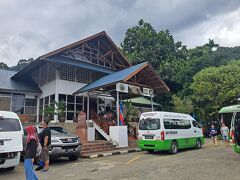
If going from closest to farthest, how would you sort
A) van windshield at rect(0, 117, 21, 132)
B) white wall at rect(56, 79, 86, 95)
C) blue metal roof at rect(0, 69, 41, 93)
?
1. van windshield at rect(0, 117, 21, 132)
2. white wall at rect(56, 79, 86, 95)
3. blue metal roof at rect(0, 69, 41, 93)

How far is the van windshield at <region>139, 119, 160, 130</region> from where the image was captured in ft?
41.9

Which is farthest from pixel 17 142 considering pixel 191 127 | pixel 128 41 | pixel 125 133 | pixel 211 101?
pixel 128 41

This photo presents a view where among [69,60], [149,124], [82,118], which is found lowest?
[149,124]

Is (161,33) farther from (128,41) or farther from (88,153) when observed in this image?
(88,153)

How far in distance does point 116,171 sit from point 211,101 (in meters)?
20.3

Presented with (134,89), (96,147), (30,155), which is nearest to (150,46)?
(134,89)

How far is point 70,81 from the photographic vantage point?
19.9 meters

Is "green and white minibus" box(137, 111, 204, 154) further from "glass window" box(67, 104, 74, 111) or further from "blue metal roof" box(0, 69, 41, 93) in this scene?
"blue metal roof" box(0, 69, 41, 93)

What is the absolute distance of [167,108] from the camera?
32.4m

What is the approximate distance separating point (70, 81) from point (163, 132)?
33.0ft

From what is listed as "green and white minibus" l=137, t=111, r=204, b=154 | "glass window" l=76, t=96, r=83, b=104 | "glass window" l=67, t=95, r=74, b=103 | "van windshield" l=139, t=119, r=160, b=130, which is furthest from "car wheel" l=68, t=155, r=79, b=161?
"glass window" l=76, t=96, r=83, b=104

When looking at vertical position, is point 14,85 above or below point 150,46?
below

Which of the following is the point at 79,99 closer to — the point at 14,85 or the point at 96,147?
the point at 14,85

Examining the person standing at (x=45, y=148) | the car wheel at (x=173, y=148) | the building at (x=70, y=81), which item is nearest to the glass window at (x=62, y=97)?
the building at (x=70, y=81)
